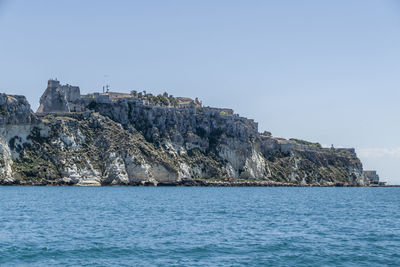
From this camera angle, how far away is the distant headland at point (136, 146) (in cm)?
11725

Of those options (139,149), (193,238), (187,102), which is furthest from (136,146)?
(193,238)

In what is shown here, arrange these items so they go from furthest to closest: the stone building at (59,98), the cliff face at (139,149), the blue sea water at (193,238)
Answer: the stone building at (59,98) → the cliff face at (139,149) → the blue sea water at (193,238)

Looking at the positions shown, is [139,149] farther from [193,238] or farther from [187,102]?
[193,238]

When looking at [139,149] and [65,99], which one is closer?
[139,149]

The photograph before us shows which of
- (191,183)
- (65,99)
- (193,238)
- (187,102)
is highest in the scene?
(187,102)

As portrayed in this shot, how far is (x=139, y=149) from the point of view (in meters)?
130

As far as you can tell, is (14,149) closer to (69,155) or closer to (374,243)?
(69,155)

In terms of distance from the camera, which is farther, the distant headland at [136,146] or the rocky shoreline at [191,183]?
the distant headland at [136,146]

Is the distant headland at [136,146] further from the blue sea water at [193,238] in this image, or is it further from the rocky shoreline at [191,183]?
the blue sea water at [193,238]

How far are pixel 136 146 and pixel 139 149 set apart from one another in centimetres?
104

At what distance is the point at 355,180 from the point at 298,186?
3507 cm

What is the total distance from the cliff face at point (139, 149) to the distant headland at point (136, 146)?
0.22 metres

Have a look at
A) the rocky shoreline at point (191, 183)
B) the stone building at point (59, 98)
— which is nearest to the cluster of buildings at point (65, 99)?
the stone building at point (59, 98)

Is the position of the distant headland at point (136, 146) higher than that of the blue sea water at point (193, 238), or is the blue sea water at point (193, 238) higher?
the distant headland at point (136, 146)
